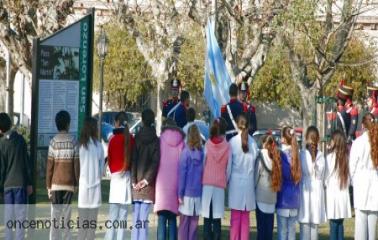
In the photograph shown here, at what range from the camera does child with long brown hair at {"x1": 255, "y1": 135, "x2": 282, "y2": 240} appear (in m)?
14.6

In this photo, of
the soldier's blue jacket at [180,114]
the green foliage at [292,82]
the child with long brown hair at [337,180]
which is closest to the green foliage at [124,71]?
the green foliage at [292,82]

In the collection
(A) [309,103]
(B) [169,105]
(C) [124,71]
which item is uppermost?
(C) [124,71]

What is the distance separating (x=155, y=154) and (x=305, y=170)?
224cm

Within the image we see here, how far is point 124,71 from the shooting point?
55188 millimetres

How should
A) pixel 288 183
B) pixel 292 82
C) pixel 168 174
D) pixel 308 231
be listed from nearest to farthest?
pixel 168 174 < pixel 288 183 < pixel 308 231 < pixel 292 82

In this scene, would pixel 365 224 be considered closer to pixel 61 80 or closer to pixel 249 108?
pixel 249 108

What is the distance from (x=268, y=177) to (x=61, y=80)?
323 cm

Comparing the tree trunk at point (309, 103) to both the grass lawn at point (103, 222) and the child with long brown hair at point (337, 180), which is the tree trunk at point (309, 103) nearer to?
the grass lawn at point (103, 222)

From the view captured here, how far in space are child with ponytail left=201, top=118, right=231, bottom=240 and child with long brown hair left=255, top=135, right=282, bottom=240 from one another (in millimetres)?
482

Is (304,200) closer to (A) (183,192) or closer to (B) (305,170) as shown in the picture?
(B) (305,170)

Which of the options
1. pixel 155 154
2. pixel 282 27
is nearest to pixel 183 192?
pixel 155 154

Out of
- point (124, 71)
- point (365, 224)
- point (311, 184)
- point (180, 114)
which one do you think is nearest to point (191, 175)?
point (311, 184)

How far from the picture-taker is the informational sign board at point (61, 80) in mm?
14430

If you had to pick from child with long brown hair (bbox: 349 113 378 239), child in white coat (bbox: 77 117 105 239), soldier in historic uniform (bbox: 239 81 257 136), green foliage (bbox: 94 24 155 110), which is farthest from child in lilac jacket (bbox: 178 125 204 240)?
green foliage (bbox: 94 24 155 110)
